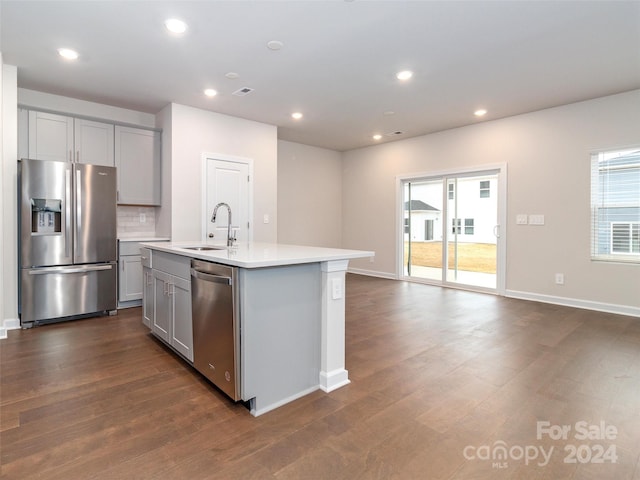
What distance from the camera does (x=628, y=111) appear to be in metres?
4.21

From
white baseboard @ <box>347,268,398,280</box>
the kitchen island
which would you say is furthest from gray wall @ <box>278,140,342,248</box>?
the kitchen island

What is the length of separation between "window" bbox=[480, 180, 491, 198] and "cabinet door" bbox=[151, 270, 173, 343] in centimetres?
493

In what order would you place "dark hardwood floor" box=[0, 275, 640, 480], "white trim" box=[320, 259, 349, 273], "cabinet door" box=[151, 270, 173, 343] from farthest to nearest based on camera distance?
"cabinet door" box=[151, 270, 173, 343]
"white trim" box=[320, 259, 349, 273]
"dark hardwood floor" box=[0, 275, 640, 480]

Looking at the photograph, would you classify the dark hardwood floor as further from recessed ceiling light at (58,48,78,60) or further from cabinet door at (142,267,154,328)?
recessed ceiling light at (58,48,78,60)

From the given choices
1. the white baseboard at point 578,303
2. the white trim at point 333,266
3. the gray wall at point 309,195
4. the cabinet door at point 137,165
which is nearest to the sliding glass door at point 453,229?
the white baseboard at point 578,303

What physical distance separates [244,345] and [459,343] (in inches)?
85.0

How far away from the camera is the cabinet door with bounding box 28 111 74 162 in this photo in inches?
157

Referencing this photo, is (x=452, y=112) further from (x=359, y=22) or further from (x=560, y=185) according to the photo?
(x=359, y=22)

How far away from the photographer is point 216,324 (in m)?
2.17

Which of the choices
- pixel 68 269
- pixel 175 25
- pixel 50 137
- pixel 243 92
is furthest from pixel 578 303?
pixel 50 137

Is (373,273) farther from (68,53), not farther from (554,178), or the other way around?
(68,53)

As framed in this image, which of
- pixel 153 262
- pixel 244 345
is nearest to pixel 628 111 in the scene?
pixel 244 345

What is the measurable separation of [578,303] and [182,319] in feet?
16.2

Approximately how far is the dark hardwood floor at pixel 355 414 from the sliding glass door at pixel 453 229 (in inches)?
92.5
